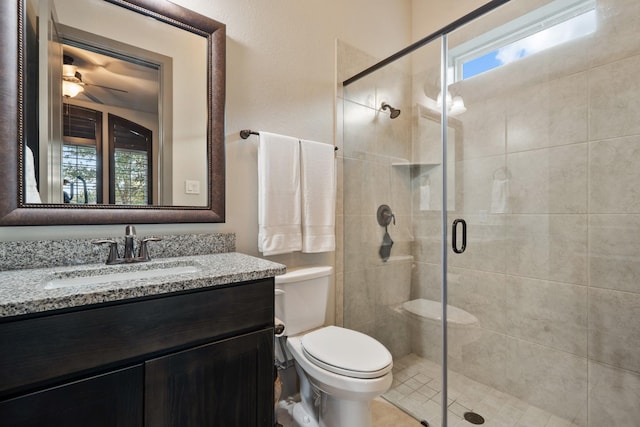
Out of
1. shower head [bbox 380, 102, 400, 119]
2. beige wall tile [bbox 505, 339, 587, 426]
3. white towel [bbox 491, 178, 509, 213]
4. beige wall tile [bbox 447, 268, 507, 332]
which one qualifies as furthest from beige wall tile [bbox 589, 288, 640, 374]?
shower head [bbox 380, 102, 400, 119]

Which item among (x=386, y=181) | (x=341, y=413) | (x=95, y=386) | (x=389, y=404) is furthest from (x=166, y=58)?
(x=389, y=404)

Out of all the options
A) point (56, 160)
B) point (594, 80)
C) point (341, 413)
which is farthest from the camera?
point (594, 80)

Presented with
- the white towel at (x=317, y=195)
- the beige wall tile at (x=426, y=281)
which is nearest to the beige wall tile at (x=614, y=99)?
the beige wall tile at (x=426, y=281)

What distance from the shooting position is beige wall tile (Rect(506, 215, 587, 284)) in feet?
5.06

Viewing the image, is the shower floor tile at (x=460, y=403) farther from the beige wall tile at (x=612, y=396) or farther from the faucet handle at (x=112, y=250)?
the faucet handle at (x=112, y=250)

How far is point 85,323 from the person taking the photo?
73cm

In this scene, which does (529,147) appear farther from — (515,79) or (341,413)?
(341,413)

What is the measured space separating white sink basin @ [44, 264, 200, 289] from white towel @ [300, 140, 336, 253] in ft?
2.22

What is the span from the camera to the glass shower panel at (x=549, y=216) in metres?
1.41

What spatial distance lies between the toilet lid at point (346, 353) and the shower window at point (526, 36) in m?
1.59

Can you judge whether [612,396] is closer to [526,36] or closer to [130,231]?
[526,36]

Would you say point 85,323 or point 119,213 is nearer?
point 85,323

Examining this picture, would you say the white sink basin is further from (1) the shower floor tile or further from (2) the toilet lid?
(1) the shower floor tile

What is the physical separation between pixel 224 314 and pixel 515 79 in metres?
1.96
